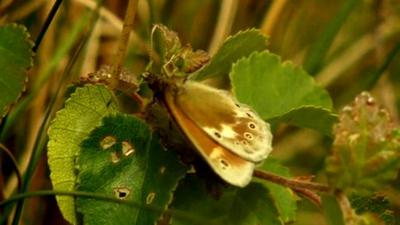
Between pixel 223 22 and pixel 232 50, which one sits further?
pixel 223 22

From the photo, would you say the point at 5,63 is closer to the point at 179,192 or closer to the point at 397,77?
the point at 179,192

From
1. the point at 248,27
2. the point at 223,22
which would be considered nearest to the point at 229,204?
the point at 223,22

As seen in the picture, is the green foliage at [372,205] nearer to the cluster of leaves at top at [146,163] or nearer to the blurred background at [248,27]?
the cluster of leaves at top at [146,163]

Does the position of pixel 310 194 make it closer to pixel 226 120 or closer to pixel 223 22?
pixel 226 120

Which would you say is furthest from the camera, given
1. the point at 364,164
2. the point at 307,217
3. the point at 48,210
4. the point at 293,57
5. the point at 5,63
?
the point at 293,57

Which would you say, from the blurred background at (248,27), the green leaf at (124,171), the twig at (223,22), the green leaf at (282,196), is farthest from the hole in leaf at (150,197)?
the twig at (223,22)

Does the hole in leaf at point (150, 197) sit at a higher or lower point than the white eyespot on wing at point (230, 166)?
lower

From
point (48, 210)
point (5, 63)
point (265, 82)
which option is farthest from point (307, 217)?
point (5, 63)
